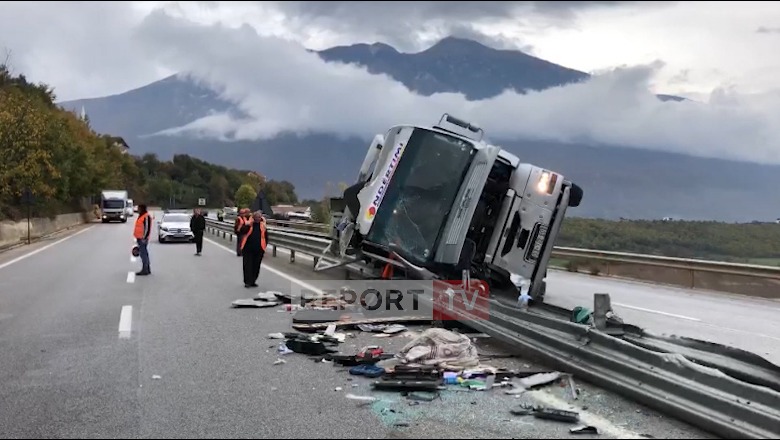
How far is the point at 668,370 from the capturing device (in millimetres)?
5195

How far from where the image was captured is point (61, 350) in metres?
7.55

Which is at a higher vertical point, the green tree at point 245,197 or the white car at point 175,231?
the green tree at point 245,197

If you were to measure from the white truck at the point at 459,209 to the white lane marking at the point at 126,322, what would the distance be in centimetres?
340

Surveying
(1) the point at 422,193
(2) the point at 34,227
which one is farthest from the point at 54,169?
(1) the point at 422,193

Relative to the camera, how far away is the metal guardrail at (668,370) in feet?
14.7

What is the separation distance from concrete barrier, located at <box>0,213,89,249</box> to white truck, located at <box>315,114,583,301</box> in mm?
23316

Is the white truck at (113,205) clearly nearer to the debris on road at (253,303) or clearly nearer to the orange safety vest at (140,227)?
the orange safety vest at (140,227)

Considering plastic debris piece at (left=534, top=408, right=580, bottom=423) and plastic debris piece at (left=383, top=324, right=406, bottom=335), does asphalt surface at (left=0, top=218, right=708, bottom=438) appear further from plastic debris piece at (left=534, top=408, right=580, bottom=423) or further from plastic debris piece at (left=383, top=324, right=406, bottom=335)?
plastic debris piece at (left=383, top=324, right=406, bottom=335)

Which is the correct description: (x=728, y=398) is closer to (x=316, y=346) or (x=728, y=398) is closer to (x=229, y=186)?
(x=316, y=346)

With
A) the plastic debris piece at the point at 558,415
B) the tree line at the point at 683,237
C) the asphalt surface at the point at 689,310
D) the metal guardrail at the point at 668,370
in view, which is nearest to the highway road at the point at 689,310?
the asphalt surface at the point at 689,310

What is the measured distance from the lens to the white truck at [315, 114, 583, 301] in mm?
9336

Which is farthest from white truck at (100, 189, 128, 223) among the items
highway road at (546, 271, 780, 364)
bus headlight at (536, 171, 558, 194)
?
bus headlight at (536, 171, 558, 194)

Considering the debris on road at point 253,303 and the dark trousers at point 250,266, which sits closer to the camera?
the debris on road at point 253,303

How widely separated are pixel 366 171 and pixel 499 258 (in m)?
2.60
